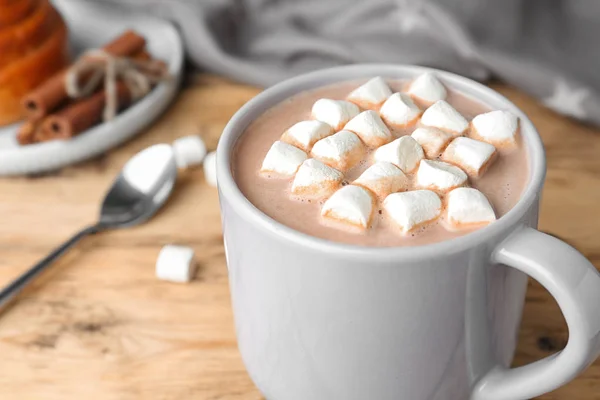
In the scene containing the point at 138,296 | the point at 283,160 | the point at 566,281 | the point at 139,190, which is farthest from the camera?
the point at 139,190

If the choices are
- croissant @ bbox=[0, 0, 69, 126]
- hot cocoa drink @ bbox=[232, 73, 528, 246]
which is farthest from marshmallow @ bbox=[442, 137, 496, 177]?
croissant @ bbox=[0, 0, 69, 126]

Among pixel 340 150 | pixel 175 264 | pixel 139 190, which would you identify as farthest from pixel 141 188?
pixel 340 150

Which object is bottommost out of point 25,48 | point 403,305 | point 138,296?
point 138,296

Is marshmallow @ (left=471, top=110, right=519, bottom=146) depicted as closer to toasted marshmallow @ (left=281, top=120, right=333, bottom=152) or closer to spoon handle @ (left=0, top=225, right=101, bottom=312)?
toasted marshmallow @ (left=281, top=120, right=333, bottom=152)

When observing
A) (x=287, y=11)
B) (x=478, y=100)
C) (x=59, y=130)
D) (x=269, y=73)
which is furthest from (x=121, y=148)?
(x=478, y=100)

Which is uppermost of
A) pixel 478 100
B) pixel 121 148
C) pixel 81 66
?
pixel 478 100

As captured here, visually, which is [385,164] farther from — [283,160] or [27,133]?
[27,133]

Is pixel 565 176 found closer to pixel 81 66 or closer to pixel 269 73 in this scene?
pixel 269 73
